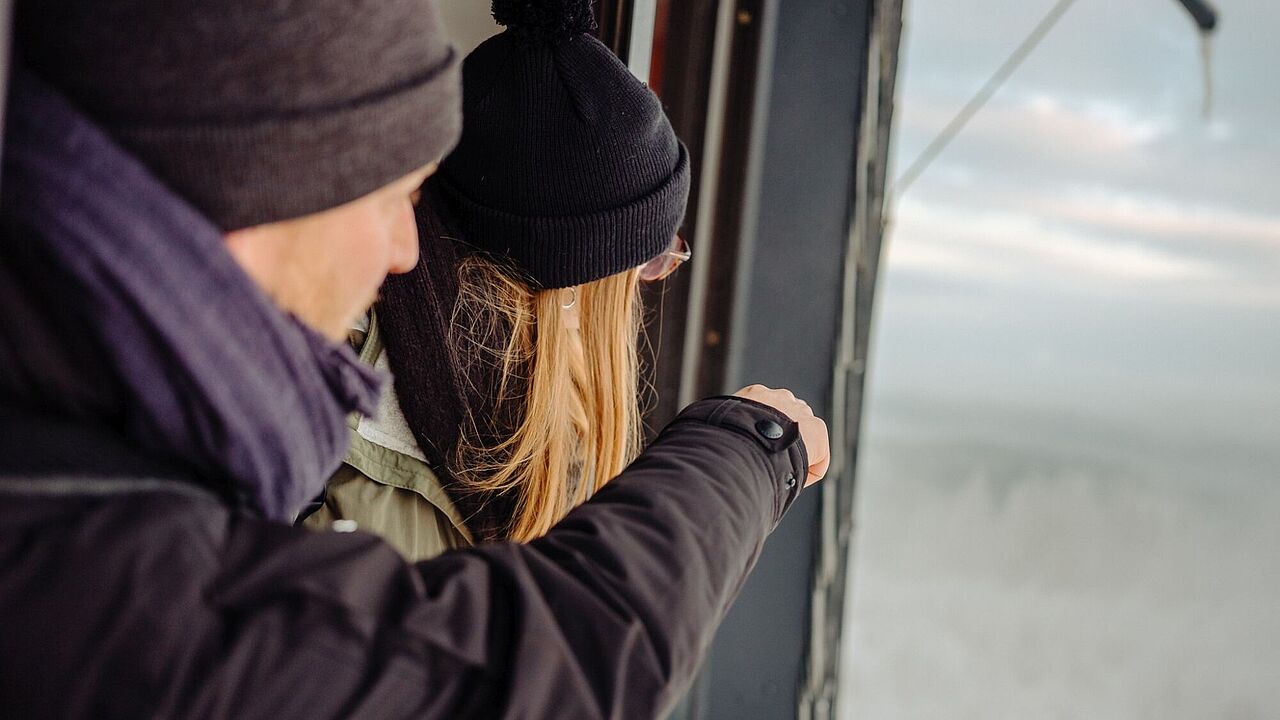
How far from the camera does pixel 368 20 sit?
Result: 1.81ft

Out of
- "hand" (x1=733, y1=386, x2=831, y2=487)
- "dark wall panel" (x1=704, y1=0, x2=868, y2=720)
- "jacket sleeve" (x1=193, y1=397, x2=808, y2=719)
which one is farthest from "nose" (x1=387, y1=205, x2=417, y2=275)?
"dark wall panel" (x1=704, y1=0, x2=868, y2=720)

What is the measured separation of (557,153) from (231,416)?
54cm

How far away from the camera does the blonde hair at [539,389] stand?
100 cm

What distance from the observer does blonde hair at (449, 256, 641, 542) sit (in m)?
1.00

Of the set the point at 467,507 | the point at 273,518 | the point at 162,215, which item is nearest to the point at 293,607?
the point at 273,518

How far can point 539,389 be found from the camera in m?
1.02

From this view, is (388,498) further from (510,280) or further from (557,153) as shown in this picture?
(557,153)

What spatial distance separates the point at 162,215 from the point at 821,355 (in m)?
1.02

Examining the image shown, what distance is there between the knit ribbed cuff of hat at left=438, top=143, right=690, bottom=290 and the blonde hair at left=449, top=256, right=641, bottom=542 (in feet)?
0.08

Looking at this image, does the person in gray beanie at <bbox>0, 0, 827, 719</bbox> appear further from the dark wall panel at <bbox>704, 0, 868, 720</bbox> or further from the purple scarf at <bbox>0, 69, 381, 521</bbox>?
the dark wall panel at <bbox>704, 0, 868, 720</bbox>

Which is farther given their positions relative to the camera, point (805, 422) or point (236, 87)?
point (805, 422)

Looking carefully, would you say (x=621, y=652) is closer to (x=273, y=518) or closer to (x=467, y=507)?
(x=273, y=518)

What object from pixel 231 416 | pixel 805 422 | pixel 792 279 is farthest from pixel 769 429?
pixel 792 279

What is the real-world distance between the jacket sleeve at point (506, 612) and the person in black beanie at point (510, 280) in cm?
37
